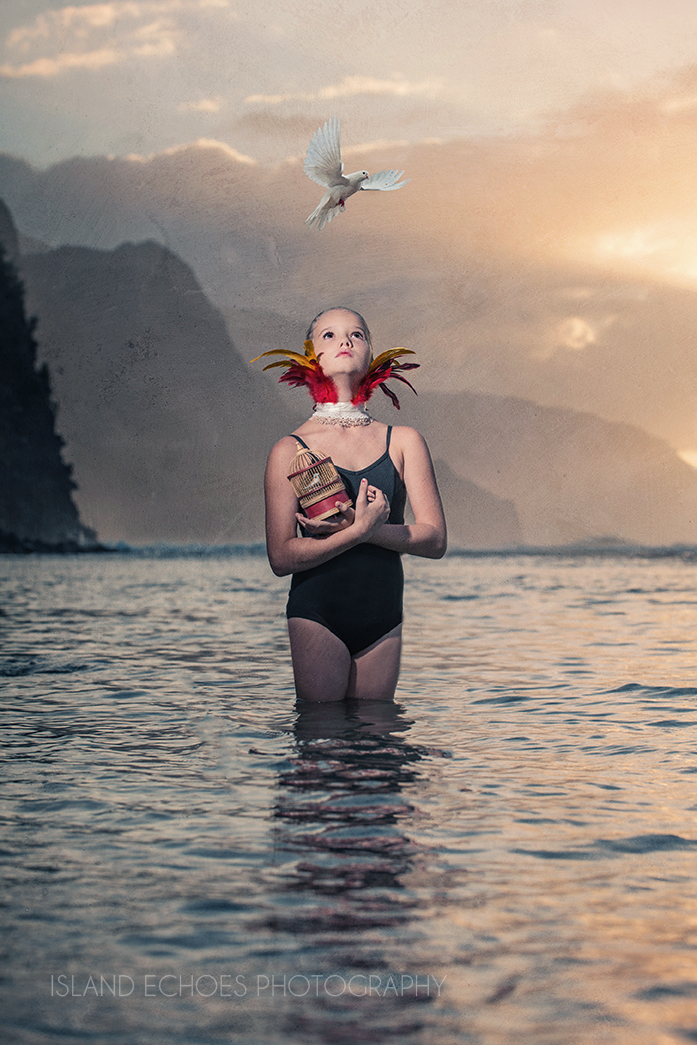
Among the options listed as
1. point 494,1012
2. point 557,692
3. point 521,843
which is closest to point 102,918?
point 494,1012

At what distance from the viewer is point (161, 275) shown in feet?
146

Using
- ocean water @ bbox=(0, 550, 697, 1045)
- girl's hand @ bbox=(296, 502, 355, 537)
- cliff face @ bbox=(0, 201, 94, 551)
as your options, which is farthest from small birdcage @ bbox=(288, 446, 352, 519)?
cliff face @ bbox=(0, 201, 94, 551)

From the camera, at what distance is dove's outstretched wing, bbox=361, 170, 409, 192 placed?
4.42 m

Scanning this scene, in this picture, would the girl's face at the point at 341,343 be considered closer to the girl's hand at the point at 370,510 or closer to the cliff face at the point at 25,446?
the girl's hand at the point at 370,510

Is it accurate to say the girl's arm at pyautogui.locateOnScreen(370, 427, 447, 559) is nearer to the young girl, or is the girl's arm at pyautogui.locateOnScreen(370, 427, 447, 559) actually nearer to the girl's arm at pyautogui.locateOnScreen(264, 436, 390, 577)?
the young girl

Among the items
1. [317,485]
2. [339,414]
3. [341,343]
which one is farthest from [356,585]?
[341,343]

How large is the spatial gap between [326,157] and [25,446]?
148 ft

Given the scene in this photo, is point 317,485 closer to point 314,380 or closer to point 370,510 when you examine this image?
point 370,510

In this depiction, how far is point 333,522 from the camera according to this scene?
399 cm

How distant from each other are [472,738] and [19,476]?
45.3m

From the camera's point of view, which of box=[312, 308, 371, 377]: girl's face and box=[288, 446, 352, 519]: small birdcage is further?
box=[312, 308, 371, 377]: girl's face

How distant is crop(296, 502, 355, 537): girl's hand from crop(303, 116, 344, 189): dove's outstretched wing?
4.68ft

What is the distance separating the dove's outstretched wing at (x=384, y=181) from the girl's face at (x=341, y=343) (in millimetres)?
501

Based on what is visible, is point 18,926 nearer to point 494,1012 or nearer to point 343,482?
point 494,1012
